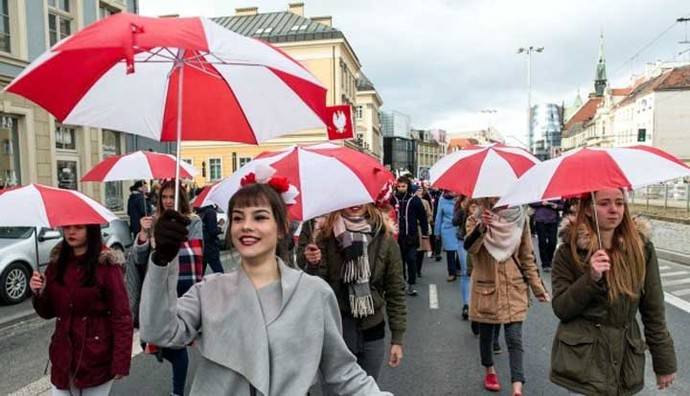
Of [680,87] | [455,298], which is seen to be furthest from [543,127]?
[455,298]

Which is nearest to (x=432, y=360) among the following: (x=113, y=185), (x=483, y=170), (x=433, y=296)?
(x=483, y=170)

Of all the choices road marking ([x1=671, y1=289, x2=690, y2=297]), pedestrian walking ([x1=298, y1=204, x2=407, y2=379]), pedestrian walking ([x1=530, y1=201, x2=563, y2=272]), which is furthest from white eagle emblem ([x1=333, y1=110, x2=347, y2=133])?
road marking ([x1=671, y1=289, x2=690, y2=297])

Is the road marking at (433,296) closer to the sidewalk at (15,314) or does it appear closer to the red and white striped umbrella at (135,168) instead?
the sidewalk at (15,314)

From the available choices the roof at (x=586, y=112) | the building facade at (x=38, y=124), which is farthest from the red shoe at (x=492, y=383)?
the roof at (x=586, y=112)

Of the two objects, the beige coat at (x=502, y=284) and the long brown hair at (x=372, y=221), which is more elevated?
the long brown hair at (x=372, y=221)

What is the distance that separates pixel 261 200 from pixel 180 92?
0.60m

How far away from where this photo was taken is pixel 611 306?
115 inches

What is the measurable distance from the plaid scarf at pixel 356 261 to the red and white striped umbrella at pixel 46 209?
1.47 meters

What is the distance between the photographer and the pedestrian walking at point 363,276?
11.8ft

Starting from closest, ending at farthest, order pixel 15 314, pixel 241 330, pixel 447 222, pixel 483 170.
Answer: pixel 241 330 → pixel 483 170 → pixel 15 314 → pixel 447 222

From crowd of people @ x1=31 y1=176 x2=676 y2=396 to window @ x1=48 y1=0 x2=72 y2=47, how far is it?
16.4 metres

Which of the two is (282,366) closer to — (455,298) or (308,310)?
(308,310)

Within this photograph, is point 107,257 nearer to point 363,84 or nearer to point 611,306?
point 611,306

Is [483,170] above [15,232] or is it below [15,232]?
above
